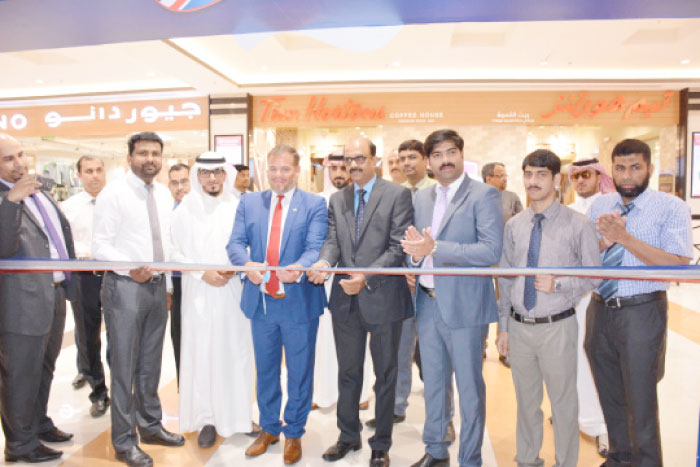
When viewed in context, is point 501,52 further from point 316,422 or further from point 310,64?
point 316,422

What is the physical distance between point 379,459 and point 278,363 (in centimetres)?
87

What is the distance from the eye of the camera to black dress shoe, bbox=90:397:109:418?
3.55 m

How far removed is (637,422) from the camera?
7.72 feet

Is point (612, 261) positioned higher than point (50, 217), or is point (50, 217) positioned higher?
point (50, 217)

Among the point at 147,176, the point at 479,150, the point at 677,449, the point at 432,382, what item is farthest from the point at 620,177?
the point at 479,150

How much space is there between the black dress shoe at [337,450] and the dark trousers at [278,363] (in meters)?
0.21

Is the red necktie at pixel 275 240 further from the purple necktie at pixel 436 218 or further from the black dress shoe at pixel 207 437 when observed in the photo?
the black dress shoe at pixel 207 437

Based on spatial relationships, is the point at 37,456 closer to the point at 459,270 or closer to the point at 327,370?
the point at 327,370

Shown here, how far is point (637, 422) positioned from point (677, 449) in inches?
39.8

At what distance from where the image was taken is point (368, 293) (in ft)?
8.86

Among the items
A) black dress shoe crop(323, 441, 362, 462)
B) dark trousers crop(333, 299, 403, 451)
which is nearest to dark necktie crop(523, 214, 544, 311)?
dark trousers crop(333, 299, 403, 451)

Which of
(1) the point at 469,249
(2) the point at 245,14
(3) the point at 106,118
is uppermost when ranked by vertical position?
(3) the point at 106,118

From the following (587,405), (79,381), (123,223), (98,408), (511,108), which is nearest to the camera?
(123,223)

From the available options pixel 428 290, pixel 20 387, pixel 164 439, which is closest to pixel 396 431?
pixel 428 290
